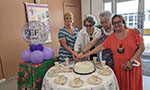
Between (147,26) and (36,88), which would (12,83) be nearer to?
(36,88)

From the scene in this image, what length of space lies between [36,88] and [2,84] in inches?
63.0

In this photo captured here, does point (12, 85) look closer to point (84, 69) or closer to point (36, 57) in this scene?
point (36, 57)

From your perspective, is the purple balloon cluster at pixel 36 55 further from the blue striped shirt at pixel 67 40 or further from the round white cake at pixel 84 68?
the round white cake at pixel 84 68

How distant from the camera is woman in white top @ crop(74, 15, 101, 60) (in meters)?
1.77

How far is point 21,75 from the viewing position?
2.01 m

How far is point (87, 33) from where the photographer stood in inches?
73.3

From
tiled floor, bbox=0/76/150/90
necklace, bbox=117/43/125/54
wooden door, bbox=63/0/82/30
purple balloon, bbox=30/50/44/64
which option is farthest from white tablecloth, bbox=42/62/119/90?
wooden door, bbox=63/0/82/30

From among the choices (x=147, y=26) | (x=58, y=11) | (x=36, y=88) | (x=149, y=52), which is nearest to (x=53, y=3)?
(x=58, y=11)

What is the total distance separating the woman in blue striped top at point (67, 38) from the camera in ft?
6.44

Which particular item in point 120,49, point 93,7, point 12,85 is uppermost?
point 93,7

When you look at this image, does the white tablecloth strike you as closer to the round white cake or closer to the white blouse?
the round white cake

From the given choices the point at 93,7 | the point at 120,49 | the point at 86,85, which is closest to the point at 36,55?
the point at 86,85

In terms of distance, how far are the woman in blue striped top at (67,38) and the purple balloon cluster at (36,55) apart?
241mm

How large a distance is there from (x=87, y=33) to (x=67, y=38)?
1.18ft
